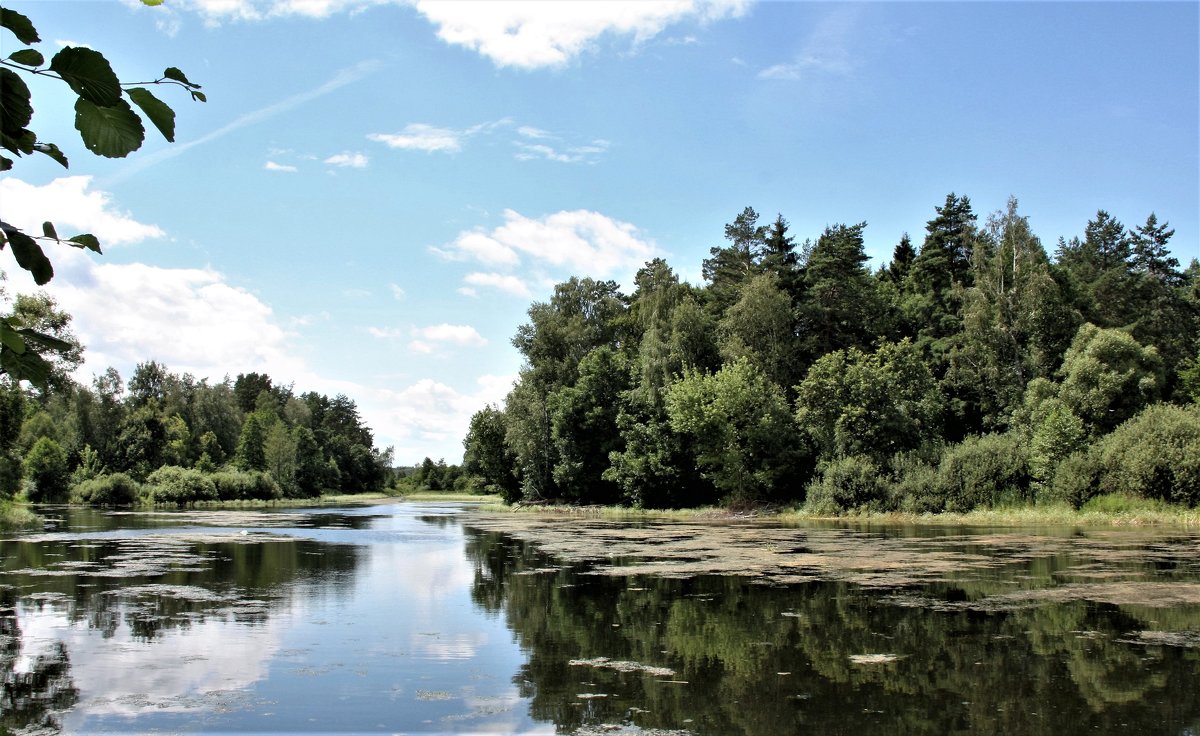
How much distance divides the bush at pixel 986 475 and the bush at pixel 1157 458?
13.1ft

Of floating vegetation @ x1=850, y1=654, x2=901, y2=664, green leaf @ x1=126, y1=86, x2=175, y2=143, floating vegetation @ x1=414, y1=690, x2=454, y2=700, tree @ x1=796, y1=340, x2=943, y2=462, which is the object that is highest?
tree @ x1=796, y1=340, x2=943, y2=462

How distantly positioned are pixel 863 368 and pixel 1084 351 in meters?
11.4

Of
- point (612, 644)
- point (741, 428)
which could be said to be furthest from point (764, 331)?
point (612, 644)

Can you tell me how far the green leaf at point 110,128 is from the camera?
1828 millimetres

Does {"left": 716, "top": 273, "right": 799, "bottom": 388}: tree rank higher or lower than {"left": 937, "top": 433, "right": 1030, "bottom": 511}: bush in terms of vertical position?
higher

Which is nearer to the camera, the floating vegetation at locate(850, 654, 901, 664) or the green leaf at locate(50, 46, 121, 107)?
the green leaf at locate(50, 46, 121, 107)

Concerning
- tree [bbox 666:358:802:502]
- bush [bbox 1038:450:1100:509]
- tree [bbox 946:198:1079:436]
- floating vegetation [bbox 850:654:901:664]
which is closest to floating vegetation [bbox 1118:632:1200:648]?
floating vegetation [bbox 850:654:901:664]

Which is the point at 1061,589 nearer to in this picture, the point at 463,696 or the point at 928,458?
the point at 463,696

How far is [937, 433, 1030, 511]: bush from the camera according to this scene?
132 feet

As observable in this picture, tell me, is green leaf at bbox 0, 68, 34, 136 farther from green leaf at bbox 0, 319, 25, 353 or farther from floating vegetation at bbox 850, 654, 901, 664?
floating vegetation at bbox 850, 654, 901, 664

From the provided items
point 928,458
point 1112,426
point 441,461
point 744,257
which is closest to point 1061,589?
point 928,458

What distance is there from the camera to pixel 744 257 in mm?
70500

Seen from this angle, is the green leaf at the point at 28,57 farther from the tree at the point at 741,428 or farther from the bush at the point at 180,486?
the bush at the point at 180,486

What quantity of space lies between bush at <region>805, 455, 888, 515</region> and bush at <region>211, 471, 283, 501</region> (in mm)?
56367
